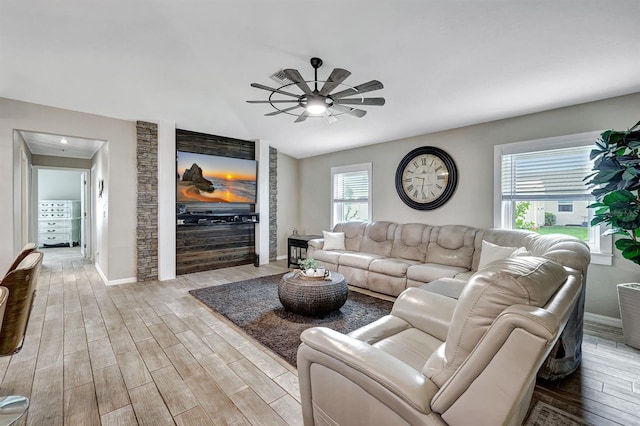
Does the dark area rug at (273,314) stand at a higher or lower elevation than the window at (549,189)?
lower

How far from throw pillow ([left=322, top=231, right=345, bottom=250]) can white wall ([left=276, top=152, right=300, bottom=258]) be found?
1807mm

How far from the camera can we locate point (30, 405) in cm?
182

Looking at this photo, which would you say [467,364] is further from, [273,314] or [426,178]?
[426,178]

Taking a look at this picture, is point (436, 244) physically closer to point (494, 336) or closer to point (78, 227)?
point (494, 336)

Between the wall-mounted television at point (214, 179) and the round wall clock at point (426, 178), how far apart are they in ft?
9.88

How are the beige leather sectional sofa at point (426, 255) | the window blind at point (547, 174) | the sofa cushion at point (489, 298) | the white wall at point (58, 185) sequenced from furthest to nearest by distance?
the white wall at point (58, 185)
the window blind at point (547, 174)
the beige leather sectional sofa at point (426, 255)
the sofa cushion at point (489, 298)

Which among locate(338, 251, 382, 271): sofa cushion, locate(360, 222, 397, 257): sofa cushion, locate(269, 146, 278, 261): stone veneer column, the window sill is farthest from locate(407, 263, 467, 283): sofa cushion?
locate(269, 146, 278, 261): stone veneer column

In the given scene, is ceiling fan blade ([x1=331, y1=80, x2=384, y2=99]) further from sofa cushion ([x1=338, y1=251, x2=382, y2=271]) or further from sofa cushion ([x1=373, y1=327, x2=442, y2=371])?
sofa cushion ([x1=338, y1=251, x2=382, y2=271])

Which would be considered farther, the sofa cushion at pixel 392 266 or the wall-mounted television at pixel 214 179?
the wall-mounted television at pixel 214 179

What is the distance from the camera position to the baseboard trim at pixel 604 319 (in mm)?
3014

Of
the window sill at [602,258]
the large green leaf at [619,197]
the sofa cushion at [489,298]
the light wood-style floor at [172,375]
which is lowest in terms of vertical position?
the light wood-style floor at [172,375]

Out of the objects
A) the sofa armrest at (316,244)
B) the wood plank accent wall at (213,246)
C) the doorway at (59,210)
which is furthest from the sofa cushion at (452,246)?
the doorway at (59,210)

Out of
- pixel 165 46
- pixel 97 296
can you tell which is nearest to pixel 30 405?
pixel 97 296

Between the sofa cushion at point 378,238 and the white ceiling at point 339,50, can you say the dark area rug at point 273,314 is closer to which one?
the sofa cushion at point 378,238
